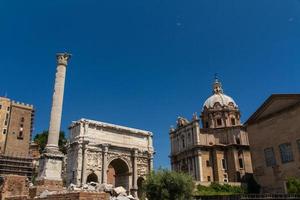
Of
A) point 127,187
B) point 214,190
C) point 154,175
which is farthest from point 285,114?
point 127,187

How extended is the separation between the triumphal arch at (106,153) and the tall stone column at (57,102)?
56.3ft

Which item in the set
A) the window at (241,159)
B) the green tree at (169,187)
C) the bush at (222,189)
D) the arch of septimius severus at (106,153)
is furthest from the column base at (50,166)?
the window at (241,159)

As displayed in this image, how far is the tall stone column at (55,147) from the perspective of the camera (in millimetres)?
17672

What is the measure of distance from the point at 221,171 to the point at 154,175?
29908 mm

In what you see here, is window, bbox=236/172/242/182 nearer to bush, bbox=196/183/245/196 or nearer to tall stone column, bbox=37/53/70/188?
bush, bbox=196/183/245/196

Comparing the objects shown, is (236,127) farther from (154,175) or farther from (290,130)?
(154,175)

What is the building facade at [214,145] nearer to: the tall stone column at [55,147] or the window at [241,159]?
the window at [241,159]

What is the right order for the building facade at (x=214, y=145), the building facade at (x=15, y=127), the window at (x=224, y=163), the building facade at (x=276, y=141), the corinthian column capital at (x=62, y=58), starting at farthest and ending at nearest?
the building facade at (x=15, y=127)
the window at (x=224, y=163)
the building facade at (x=214, y=145)
the building facade at (x=276, y=141)
the corinthian column capital at (x=62, y=58)

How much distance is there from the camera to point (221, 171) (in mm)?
51656

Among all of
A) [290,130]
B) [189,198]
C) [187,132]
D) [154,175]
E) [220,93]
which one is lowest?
[189,198]

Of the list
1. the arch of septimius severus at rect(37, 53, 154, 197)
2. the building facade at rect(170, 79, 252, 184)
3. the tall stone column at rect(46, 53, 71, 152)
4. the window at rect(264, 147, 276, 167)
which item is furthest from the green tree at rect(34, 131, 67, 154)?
the tall stone column at rect(46, 53, 71, 152)

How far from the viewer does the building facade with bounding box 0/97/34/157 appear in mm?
63156

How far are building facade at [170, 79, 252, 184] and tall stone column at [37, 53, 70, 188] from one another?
109ft

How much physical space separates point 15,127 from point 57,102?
4989 centimetres
